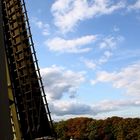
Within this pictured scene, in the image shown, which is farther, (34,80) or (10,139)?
(34,80)

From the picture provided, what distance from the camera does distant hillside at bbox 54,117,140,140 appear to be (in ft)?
324

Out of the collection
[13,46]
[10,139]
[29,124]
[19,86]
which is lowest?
[10,139]

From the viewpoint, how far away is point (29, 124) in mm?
27625

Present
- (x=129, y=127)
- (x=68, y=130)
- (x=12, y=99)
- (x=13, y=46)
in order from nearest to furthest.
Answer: (x=12, y=99)
(x=13, y=46)
(x=129, y=127)
(x=68, y=130)

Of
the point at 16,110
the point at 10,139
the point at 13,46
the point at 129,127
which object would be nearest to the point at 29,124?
the point at 16,110

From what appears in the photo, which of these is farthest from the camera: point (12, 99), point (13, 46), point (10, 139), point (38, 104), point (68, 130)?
point (68, 130)

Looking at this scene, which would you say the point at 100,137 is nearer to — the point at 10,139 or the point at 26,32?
the point at 26,32

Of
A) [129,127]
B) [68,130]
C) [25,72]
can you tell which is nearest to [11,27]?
[25,72]

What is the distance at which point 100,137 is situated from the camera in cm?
10494

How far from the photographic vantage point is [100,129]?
4193 inches

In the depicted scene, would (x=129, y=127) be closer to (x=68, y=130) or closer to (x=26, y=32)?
(x=68, y=130)

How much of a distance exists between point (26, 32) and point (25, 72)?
10.8 ft

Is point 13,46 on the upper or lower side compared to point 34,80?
upper

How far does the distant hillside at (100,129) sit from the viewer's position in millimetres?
98750
